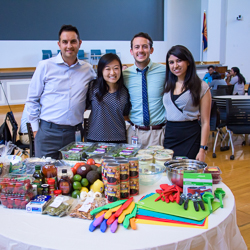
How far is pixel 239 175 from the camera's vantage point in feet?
13.3

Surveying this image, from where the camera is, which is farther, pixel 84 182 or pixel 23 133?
pixel 23 133

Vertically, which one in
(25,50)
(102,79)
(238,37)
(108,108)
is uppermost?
(238,37)

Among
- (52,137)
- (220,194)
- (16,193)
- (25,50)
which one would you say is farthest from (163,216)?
(25,50)

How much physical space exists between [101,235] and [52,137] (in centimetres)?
164

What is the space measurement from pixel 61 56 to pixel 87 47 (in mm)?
10353

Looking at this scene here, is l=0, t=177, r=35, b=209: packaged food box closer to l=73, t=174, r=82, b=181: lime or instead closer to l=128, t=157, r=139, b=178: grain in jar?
l=73, t=174, r=82, b=181: lime

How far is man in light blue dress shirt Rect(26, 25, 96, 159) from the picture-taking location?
8.79 ft

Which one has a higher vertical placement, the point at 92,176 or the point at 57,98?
the point at 57,98

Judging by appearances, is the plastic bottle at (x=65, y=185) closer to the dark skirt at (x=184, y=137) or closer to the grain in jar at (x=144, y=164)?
the grain in jar at (x=144, y=164)

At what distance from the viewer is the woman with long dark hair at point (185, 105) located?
92.7 inches

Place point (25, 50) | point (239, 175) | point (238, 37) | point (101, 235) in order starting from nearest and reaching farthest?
point (101, 235) < point (239, 175) < point (25, 50) < point (238, 37)

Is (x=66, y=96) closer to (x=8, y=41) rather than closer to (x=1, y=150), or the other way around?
(x=1, y=150)

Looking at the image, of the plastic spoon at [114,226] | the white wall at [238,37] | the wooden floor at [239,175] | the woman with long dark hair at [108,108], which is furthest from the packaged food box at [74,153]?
the white wall at [238,37]

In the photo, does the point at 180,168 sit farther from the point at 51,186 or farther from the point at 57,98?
the point at 57,98
